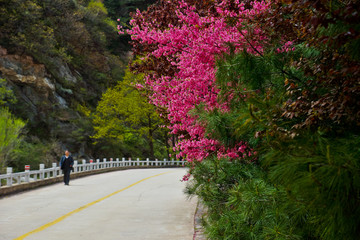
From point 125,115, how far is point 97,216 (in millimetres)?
39589

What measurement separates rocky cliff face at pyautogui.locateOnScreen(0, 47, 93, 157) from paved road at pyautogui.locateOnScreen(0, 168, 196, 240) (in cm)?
1901

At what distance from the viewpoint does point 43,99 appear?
35.8m

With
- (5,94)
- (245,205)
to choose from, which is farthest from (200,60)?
(5,94)

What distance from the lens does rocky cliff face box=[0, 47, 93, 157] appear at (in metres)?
33.0

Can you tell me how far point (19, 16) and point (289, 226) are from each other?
3377 cm

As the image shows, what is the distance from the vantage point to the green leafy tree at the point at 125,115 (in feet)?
153

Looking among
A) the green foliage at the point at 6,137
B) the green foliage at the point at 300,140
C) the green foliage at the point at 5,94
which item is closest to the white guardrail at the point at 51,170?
the green foliage at the point at 6,137

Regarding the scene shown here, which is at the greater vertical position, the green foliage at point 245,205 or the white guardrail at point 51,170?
the white guardrail at point 51,170

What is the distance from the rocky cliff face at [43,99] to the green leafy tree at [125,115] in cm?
561

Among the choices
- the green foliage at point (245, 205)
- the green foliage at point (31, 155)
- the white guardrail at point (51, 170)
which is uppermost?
the green foliage at point (31, 155)

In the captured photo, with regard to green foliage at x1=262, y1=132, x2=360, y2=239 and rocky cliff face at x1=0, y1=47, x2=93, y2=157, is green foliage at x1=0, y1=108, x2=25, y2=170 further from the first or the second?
green foliage at x1=262, y1=132, x2=360, y2=239

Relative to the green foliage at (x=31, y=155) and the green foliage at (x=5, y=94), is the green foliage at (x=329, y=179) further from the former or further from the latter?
the green foliage at (x=5, y=94)

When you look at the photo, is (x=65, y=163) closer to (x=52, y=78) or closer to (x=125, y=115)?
(x=52, y=78)

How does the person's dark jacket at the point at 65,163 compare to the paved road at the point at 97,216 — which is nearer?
the paved road at the point at 97,216
